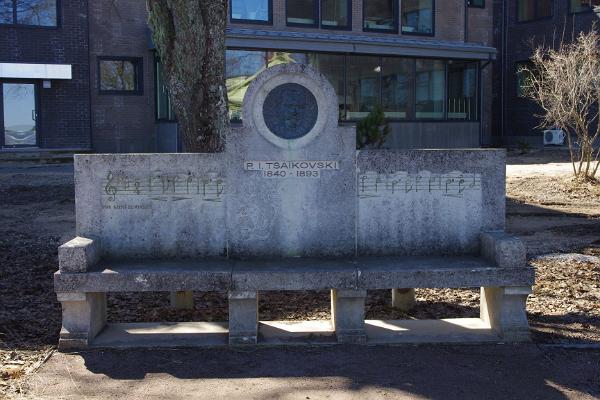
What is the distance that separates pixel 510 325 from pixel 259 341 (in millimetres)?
1836

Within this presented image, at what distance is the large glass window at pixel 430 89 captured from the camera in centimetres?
2325

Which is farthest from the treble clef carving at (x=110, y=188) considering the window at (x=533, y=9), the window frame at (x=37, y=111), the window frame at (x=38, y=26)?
the window at (x=533, y=9)

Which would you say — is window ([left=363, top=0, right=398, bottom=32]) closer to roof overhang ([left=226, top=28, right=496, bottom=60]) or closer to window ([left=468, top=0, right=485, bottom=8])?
roof overhang ([left=226, top=28, right=496, bottom=60])

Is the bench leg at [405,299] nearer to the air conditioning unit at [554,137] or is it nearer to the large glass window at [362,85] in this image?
the large glass window at [362,85]

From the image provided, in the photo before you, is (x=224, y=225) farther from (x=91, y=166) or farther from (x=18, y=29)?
(x=18, y=29)

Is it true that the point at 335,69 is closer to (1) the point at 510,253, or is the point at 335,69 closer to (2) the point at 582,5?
(2) the point at 582,5

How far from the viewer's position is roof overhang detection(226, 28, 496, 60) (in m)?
20.0

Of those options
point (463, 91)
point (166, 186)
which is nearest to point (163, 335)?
point (166, 186)

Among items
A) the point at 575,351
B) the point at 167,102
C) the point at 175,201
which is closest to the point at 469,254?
the point at 575,351

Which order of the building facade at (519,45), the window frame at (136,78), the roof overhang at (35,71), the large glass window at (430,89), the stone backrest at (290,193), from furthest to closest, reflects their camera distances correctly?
the building facade at (519,45) → the large glass window at (430,89) → the window frame at (136,78) → the roof overhang at (35,71) → the stone backrest at (290,193)

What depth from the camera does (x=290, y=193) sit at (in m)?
5.50

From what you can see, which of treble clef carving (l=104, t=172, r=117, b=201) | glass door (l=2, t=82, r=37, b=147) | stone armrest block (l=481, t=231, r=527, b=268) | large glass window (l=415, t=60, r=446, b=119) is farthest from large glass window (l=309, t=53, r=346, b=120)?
stone armrest block (l=481, t=231, r=527, b=268)

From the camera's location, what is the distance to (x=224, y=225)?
5508 mm

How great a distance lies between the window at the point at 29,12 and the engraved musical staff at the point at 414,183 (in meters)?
17.2
